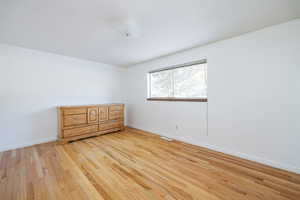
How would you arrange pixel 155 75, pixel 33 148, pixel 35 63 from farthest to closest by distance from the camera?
1. pixel 155 75
2. pixel 35 63
3. pixel 33 148

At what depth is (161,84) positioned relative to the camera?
11.7 ft

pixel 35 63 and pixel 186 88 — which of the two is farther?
pixel 186 88

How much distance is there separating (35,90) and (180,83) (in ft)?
11.0

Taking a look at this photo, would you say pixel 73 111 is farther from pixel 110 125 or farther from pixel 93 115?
pixel 110 125

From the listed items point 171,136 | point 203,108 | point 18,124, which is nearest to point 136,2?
point 203,108

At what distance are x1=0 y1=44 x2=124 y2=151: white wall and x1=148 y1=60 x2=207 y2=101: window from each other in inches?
75.5

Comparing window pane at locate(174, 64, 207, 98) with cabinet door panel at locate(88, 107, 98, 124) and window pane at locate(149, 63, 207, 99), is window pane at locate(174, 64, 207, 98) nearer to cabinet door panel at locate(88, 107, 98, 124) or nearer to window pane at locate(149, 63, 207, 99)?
window pane at locate(149, 63, 207, 99)

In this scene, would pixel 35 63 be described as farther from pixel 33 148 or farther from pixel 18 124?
pixel 33 148

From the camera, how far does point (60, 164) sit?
1.95 metres

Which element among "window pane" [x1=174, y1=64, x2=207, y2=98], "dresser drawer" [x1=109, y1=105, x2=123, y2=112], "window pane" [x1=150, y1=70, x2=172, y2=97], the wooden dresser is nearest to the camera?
"window pane" [x1=174, y1=64, x2=207, y2=98]

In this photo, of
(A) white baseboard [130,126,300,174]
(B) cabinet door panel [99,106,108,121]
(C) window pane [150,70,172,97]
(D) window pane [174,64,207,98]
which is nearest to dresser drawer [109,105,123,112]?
(B) cabinet door panel [99,106,108,121]

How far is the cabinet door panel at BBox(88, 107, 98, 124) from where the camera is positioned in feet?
10.4

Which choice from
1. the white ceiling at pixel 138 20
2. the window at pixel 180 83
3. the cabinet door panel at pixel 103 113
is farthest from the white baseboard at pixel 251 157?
the cabinet door panel at pixel 103 113

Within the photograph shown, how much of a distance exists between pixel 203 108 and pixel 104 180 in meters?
2.15
